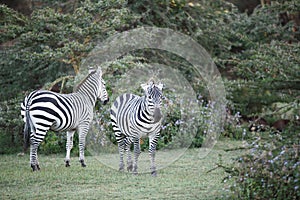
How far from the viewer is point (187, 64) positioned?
15.9m

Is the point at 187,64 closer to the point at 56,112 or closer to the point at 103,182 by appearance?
→ the point at 56,112

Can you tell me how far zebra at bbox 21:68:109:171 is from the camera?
30.3 feet

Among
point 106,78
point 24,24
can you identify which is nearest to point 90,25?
point 106,78

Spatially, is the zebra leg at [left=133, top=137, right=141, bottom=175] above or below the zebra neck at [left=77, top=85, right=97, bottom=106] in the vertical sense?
below

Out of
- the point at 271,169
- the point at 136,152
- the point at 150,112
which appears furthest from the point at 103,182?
the point at 271,169

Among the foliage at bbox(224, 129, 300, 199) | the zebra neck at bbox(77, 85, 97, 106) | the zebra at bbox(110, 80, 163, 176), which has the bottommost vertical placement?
the foliage at bbox(224, 129, 300, 199)

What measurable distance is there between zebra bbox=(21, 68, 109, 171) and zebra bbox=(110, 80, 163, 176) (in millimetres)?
679

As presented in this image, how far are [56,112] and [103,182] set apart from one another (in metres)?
1.65

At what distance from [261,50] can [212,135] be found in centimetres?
422

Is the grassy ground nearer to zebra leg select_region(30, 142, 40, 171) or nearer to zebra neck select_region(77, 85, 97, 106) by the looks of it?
zebra leg select_region(30, 142, 40, 171)

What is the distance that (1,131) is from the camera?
12.7 metres

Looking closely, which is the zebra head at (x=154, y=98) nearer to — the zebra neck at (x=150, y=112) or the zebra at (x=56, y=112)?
the zebra neck at (x=150, y=112)

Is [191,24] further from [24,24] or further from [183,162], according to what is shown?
[183,162]

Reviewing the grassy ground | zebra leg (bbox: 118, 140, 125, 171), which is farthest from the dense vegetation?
zebra leg (bbox: 118, 140, 125, 171)
